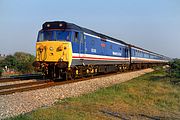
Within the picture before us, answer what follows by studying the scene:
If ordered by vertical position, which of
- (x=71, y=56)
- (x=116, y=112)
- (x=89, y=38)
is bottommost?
(x=116, y=112)

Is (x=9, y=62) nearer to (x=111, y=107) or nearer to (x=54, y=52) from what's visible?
(x=54, y=52)

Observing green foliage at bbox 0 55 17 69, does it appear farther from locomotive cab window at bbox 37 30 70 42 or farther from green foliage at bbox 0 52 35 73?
locomotive cab window at bbox 37 30 70 42

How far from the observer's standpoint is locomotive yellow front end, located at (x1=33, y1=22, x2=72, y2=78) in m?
17.0

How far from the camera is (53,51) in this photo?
56.3ft

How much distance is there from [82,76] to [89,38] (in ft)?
8.75

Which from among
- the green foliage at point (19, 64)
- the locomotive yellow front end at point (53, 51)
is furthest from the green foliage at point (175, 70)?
the green foliage at point (19, 64)

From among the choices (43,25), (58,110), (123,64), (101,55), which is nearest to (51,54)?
(43,25)

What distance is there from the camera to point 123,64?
108 ft

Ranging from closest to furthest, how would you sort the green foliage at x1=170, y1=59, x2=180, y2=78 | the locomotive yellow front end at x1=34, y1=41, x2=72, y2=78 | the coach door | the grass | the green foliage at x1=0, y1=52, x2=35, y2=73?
the grass → the locomotive yellow front end at x1=34, y1=41, x2=72, y2=78 → the coach door → the green foliage at x1=170, y1=59, x2=180, y2=78 → the green foliage at x1=0, y1=52, x2=35, y2=73

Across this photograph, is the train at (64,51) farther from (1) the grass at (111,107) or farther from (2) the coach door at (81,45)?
(1) the grass at (111,107)

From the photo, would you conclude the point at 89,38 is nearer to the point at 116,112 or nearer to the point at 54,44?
the point at 54,44

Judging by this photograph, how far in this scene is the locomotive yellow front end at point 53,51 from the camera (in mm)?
16984

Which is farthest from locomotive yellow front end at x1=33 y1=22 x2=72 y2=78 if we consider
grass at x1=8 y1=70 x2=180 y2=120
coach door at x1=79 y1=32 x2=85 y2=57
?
grass at x1=8 y1=70 x2=180 y2=120

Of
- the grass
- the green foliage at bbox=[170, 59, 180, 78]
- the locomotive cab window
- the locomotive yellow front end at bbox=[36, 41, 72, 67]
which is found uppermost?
the locomotive cab window
